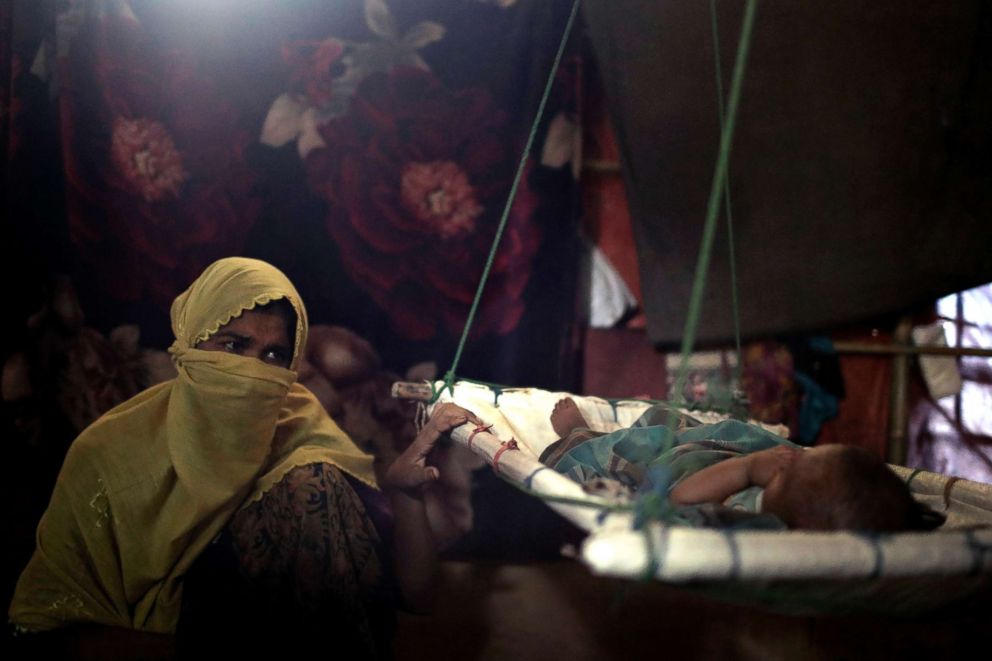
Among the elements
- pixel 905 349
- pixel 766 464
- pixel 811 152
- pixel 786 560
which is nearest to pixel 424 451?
pixel 766 464

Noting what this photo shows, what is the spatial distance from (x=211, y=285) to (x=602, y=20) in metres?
1.15

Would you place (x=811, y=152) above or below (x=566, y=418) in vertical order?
above

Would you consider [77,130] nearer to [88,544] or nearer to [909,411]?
[88,544]

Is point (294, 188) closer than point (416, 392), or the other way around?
point (416, 392)

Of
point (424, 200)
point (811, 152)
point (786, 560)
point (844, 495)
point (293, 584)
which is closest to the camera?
point (786, 560)

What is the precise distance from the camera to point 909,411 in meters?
1.99

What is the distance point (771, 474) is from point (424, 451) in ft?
1.60

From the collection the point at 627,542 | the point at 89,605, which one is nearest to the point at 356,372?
the point at 89,605

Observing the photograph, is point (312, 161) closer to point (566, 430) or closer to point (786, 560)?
point (566, 430)

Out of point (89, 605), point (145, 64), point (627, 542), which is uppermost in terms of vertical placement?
point (145, 64)

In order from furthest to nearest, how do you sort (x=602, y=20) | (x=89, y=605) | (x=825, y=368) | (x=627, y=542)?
(x=825, y=368) → (x=602, y=20) → (x=89, y=605) → (x=627, y=542)

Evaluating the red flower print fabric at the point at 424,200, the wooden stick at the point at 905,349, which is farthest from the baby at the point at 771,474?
the wooden stick at the point at 905,349

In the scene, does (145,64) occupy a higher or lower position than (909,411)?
higher

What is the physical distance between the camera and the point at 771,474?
0.95m
